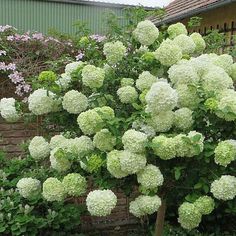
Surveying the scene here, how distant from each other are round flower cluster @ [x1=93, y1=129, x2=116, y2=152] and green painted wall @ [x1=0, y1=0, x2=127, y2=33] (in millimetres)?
12975

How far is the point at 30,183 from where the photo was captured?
307 centimetres

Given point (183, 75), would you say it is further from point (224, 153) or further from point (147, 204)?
point (147, 204)

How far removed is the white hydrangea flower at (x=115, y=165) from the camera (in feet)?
8.00

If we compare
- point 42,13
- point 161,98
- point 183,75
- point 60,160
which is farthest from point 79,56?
point 42,13

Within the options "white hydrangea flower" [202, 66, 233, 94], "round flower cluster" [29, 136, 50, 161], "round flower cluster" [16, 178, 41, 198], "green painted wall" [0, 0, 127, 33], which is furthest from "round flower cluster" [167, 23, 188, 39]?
"green painted wall" [0, 0, 127, 33]

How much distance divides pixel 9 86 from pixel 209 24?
16.1ft

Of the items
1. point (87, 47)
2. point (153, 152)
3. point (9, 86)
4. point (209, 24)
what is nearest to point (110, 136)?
point (153, 152)

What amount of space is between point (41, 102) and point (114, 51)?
535 millimetres

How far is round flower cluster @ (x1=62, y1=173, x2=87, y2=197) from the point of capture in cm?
266

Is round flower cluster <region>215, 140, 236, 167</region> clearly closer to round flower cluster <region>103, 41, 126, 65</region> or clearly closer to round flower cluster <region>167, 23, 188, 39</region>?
round flower cluster <region>103, 41, 126, 65</region>

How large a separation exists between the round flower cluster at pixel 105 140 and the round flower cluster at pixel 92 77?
0.33m

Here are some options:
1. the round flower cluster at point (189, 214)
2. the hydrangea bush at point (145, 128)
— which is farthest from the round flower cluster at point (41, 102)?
the round flower cluster at point (189, 214)

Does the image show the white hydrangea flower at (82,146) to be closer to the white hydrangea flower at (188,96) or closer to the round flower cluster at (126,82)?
the round flower cluster at (126,82)

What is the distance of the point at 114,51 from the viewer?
293cm
